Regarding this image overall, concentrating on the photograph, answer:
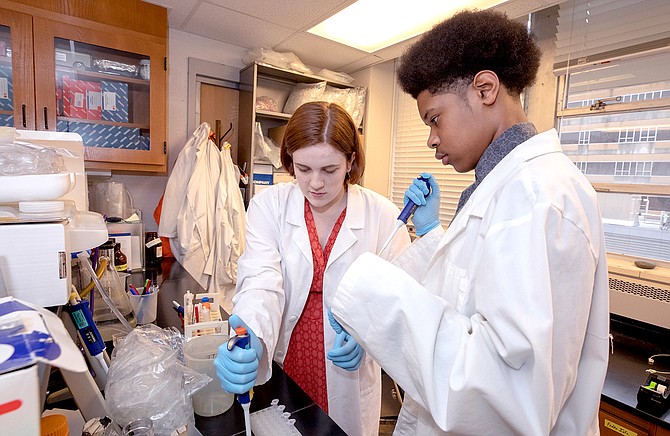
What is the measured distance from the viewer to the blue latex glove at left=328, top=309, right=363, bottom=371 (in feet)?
3.21

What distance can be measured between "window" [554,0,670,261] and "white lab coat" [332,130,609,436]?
61.1 inches

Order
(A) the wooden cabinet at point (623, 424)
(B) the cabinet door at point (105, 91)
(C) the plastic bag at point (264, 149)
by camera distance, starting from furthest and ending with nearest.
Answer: (C) the plastic bag at point (264, 149)
(B) the cabinet door at point (105, 91)
(A) the wooden cabinet at point (623, 424)

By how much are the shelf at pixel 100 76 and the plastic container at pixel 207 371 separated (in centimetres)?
181

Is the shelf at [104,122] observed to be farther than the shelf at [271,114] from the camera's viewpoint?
No

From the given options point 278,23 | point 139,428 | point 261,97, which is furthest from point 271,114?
point 139,428

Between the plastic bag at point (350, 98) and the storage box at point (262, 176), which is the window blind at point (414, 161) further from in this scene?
the storage box at point (262, 176)

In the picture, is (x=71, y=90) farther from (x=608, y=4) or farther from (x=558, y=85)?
(x=608, y=4)

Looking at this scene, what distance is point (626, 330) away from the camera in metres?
1.64

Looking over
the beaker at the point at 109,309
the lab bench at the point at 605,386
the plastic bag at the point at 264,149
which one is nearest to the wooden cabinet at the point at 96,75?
the plastic bag at the point at 264,149

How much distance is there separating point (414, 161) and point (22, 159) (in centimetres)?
259

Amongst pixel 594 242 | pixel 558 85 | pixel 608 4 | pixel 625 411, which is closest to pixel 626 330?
pixel 625 411

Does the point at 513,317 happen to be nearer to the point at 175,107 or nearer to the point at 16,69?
the point at 16,69

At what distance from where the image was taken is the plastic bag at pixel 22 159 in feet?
2.07

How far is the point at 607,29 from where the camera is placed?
1.84 meters
